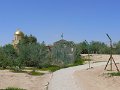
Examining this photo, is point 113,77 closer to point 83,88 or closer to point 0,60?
point 83,88

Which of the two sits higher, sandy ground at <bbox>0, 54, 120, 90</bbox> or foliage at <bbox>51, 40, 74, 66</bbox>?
foliage at <bbox>51, 40, 74, 66</bbox>

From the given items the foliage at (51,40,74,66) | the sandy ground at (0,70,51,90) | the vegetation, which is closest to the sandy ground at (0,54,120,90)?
the sandy ground at (0,70,51,90)

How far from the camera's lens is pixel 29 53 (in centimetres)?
4412

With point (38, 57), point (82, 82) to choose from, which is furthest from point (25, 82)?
point (38, 57)

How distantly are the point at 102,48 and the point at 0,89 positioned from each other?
73772mm

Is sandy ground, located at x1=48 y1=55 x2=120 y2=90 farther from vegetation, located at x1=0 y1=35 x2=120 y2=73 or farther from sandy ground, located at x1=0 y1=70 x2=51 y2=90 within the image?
vegetation, located at x1=0 y1=35 x2=120 y2=73

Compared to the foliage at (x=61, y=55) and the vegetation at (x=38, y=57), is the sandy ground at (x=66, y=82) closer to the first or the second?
the vegetation at (x=38, y=57)

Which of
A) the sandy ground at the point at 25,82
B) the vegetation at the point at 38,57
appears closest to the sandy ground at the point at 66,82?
the sandy ground at the point at 25,82

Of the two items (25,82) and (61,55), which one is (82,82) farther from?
(61,55)

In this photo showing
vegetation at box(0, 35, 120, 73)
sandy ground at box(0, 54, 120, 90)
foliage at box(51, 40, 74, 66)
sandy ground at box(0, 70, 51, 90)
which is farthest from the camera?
foliage at box(51, 40, 74, 66)

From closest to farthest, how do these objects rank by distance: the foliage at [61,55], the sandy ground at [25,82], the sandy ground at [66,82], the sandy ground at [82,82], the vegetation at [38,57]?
the sandy ground at [82,82], the sandy ground at [66,82], the sandy ground at [25,82], the vegetation at [38,57], the foliage at [61,55]

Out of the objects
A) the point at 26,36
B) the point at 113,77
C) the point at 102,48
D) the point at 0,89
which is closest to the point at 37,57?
the point at 113,77

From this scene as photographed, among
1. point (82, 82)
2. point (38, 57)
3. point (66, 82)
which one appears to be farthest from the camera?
point (38, 57)

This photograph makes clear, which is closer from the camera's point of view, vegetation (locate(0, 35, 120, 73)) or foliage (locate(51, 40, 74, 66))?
vegetation (locate(0, 35, 120, 73))
